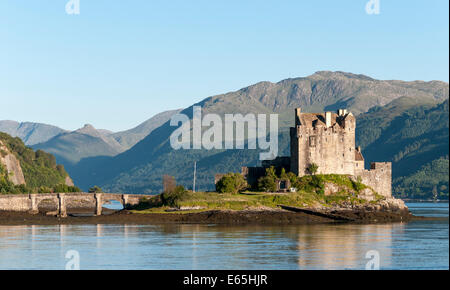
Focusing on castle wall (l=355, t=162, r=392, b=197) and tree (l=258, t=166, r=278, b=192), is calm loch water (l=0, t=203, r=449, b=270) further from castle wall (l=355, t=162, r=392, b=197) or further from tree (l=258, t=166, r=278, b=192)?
castle wall (l=355, t=162, r=392, b=197)

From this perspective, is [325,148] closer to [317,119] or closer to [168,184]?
[317,119]

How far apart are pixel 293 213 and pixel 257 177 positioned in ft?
61.0

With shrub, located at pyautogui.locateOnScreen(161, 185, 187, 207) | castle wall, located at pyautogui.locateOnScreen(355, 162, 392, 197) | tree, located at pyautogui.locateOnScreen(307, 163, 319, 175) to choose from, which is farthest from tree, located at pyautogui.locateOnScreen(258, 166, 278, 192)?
castle wall, located at pyautogui.locateOnScreen(355, 162, 392, 197)

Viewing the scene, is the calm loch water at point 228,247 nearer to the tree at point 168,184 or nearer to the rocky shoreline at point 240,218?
the rocky shoreline at point 240,218

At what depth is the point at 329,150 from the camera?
401ft

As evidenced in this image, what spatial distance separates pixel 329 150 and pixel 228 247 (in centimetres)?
5398

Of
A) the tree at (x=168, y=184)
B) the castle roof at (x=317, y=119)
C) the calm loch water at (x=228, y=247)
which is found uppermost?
the castle roof at (x=317, y=119)

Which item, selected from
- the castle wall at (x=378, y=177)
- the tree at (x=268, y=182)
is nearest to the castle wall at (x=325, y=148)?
the castle wall at (x=378, y=177)

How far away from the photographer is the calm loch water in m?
60.3

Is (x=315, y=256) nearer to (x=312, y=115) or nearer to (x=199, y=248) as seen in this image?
(x=199, y=248)

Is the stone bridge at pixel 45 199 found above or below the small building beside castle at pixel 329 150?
below

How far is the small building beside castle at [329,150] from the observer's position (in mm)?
121500

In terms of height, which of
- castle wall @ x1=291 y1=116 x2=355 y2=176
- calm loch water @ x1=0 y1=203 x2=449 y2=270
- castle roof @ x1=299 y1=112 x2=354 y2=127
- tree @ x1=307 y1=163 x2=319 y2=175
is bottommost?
calm loch water @ x1=0 y1=203 x2=449 y2=270

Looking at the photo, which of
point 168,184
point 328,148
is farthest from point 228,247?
point 328,148
